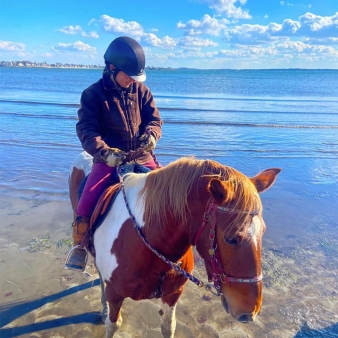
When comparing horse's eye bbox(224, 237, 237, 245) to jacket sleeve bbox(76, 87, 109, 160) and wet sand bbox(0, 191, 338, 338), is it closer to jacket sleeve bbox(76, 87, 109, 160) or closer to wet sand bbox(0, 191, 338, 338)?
jacket sleeve bbox(76, 87, 109, 160)

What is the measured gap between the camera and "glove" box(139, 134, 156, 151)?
3291 mm

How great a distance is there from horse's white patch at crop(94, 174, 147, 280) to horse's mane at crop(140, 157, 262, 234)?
0.56 ft

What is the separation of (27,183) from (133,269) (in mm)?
6236

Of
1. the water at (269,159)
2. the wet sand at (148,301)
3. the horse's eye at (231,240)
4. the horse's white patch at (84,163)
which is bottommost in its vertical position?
the water at (269,159)

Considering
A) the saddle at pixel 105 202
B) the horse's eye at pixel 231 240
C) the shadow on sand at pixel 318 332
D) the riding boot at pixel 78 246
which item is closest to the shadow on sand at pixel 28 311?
the riding boot at pixel 78 246

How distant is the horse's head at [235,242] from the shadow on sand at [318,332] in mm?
2322

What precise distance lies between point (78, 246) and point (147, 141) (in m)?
1.28

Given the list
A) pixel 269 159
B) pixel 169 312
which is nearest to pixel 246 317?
pixel 169 312

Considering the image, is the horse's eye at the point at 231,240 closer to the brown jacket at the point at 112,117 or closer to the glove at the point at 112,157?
the glove at the point at 112,157

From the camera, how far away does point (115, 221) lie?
2.90m

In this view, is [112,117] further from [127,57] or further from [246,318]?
[246,318]

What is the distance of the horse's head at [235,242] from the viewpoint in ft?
6.31

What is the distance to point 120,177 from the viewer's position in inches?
122

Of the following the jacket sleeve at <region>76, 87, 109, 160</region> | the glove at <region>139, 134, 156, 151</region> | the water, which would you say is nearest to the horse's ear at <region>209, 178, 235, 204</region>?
the glove at <region>139, 134, 156, 151</region>
